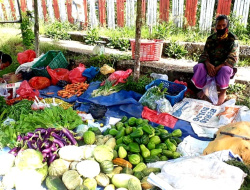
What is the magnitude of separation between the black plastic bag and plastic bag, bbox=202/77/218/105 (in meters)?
1.98

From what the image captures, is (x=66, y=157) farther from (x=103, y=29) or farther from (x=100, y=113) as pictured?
(x=103, y=29)

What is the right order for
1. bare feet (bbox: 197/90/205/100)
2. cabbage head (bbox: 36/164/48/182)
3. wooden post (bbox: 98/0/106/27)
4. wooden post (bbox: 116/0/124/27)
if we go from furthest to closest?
1. wooden post (bbox: 98/0/106/27)
2. wooden post (bbox: 116/0/124/27)
3. bare feet (bbox: 197/90/205/100)
4. cabbage head (bbox: 36/164/48/182)

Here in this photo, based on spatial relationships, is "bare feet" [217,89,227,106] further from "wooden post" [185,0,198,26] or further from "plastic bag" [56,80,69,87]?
"wooden post" [185,0,198,26]

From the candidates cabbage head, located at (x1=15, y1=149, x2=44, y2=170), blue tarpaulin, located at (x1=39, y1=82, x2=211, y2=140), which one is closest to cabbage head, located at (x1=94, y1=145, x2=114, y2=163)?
cabbage head, located at (x1=15, y1=149, x2=44, y2=170)

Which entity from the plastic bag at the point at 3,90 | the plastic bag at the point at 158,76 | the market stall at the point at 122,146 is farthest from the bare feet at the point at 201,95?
the plastic bag at the point at 3,90

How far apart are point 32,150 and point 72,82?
11.0ft

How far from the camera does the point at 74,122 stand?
11.2 ft

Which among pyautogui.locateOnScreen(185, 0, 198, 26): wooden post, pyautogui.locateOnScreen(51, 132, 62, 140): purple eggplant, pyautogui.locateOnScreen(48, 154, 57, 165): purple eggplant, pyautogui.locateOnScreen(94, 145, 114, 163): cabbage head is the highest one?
pyautogui.locateOnScreen(185, 0, 198, 26): wooden post

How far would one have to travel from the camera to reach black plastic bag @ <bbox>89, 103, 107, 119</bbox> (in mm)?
4323

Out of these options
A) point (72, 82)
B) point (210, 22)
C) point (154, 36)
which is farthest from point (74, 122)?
point (210, 22)

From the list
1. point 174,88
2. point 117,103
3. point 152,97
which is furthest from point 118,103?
point 174,88

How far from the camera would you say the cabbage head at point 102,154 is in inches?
104

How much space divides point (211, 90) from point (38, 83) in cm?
395

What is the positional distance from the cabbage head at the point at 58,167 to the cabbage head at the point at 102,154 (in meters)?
0.34
